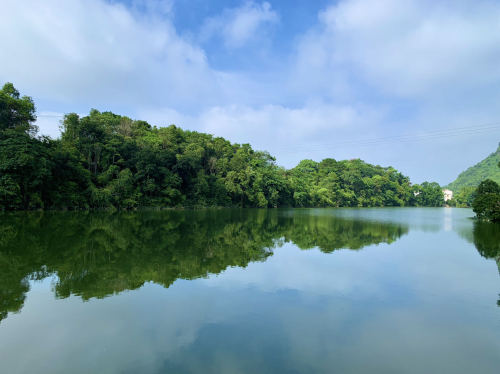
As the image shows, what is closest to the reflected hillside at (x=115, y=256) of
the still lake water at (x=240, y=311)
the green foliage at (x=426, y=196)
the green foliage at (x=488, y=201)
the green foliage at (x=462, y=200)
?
the still lake water at (x=240, y=311)

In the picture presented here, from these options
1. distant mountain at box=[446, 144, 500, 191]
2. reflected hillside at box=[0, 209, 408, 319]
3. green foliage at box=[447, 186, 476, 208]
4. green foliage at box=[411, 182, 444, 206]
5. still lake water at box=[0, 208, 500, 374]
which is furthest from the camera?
distant mountain at box=[446, 144, 500, 191]

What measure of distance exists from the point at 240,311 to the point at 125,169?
27864 mm

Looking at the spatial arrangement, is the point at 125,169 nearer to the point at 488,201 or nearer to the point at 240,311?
the point at 240,311

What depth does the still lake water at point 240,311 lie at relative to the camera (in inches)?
129

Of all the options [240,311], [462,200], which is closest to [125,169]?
[240,311]

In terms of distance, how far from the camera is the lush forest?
21.3m

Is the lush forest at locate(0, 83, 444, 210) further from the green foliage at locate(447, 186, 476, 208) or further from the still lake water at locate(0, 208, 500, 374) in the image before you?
the green foliage at locate(447, 186, 476, 208)

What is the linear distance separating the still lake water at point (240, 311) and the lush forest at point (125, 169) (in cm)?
1503

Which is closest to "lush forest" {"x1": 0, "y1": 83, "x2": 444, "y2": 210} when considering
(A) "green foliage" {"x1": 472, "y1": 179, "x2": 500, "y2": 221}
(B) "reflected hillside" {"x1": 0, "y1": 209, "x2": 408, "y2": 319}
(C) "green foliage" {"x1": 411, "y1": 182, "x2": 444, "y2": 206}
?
(B) "reflected hillside" {"x1": 0, "y1": 209, "x2": 408, "y2": 319}

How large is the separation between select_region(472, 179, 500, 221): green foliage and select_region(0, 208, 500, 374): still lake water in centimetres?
1527

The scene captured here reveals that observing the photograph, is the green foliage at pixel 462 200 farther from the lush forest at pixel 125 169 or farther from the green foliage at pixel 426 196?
the lush forest at pixel 125 169

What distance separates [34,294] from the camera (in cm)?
520

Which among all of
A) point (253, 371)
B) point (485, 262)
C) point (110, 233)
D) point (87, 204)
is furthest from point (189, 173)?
point (253, 371)

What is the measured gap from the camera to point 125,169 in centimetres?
2933
